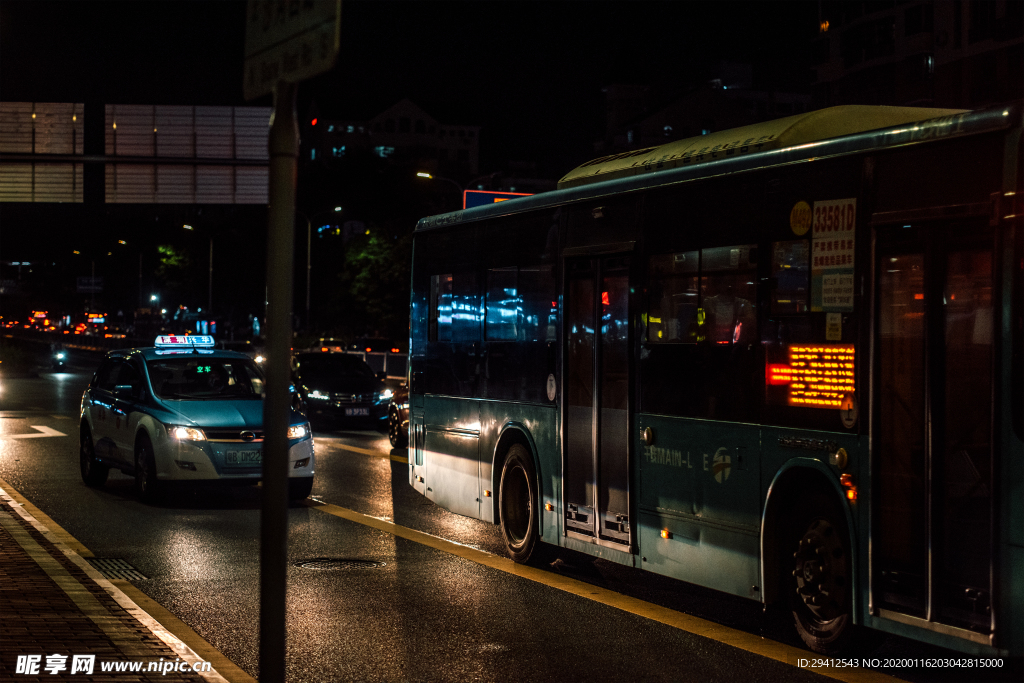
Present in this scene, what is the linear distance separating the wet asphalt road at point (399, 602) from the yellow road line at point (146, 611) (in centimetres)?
12

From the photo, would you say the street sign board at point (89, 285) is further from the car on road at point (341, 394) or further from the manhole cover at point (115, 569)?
the manhole cover at point (115, 569)

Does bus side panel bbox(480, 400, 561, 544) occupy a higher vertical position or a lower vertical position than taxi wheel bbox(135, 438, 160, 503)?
higher

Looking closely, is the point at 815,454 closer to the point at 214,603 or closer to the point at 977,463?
the point at 977,463

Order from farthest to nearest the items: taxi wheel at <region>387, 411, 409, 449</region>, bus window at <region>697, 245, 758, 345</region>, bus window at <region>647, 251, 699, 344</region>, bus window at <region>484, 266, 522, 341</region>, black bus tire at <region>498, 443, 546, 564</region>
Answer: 1. taxi wheel at <region>387, 411, 409, 449</region>
2. bus window at <region>484, 266, 522, 341</region>
3. black bus tire at <region>498, 443, 546, 564</region>
4. bus window at <region>647, 251, 699, 344</region>
5. bus window at <region>697, 245, 758, 345</region>

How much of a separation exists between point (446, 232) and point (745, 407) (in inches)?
215

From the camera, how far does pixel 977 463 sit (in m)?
6.40

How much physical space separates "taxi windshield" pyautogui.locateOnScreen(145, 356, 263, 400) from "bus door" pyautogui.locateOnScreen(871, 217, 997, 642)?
980 centimetres

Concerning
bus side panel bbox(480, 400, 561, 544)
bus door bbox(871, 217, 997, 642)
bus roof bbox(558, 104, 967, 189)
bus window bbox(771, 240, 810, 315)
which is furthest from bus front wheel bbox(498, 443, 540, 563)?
bus door bbox(871, 217, 997, 642)

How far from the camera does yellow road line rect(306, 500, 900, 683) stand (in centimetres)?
710

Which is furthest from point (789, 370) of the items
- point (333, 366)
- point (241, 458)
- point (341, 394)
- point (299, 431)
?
point (333, 366)

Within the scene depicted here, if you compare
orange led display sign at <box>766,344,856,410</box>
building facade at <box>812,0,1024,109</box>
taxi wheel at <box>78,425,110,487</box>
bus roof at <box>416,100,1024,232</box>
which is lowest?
taxi wheel at <box>78,425,110,487</box>

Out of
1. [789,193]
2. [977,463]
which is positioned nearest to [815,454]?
[977,463]

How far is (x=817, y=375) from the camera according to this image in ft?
24.5

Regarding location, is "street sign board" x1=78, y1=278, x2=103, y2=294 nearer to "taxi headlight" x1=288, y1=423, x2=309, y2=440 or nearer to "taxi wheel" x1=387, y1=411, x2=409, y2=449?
"taxi wheel" x1=387, y1=411, x2=409, y2=449
